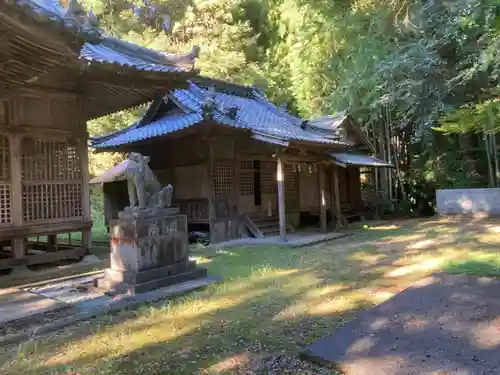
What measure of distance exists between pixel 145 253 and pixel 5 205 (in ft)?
10.9

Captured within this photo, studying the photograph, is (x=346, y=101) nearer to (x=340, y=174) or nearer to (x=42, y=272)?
(x=340, y=174)

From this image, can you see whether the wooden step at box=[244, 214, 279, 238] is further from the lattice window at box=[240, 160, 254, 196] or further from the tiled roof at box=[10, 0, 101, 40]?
the tiled roof at box=[10, 0, 101, 40]

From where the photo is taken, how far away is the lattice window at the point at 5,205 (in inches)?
290

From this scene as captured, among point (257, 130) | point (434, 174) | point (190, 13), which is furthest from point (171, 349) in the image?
point (190, 13)

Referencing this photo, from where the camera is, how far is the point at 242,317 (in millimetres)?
4750

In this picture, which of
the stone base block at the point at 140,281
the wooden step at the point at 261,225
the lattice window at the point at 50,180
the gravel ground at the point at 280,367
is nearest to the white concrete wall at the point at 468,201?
the wooden step at the point at 261,225

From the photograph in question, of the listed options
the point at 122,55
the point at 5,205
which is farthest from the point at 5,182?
the point at 122,55

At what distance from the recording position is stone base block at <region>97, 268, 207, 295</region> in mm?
5746

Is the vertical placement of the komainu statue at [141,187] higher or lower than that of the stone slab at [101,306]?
higher

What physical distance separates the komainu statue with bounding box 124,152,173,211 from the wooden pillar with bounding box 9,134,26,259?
2.57 m

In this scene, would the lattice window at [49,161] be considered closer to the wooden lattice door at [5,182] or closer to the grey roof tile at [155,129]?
the wooden lattice door at [5,182]

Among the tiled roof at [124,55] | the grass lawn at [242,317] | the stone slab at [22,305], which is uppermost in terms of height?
the tiled roof at [124,55]

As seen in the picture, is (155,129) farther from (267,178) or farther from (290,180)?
(290,180)

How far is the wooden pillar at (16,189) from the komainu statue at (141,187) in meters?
2.57
